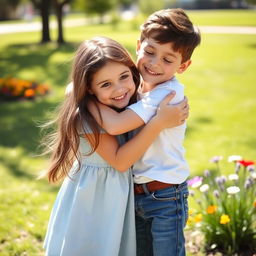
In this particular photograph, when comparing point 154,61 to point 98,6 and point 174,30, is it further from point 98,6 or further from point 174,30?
point 98,6

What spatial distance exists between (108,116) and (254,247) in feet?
5.54

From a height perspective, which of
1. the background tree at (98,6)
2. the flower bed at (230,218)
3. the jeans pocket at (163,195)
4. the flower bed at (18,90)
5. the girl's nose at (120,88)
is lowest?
the background tree at (98,6)

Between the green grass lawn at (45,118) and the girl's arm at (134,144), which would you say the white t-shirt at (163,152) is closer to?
the girl's arm at (134,144)

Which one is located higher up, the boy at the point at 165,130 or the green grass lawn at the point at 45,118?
the boy at the point at 165,130

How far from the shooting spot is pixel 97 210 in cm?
220

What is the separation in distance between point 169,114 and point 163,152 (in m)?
0.21

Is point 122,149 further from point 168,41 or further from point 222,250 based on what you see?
point 222,250

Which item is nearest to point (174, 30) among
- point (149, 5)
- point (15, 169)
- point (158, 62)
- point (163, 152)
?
point (158, 62)

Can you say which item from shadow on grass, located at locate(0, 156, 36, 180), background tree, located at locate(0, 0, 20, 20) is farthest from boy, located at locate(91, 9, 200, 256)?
background tree, located at locate(0, 0, 20, 20)

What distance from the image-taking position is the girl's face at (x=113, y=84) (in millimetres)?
2088

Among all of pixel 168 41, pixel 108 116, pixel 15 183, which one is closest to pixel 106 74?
pixel 108 116

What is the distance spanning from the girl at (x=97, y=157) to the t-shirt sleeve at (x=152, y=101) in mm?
35

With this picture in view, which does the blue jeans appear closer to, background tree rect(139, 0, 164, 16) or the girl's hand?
the girl's hand

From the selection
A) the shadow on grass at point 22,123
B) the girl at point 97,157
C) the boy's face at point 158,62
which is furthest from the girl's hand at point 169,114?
the shadow on grass at point 22,123
